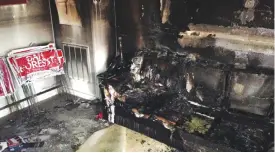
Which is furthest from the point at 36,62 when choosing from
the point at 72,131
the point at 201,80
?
the point at 201,80

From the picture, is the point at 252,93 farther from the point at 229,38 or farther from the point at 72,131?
the point at 72,131

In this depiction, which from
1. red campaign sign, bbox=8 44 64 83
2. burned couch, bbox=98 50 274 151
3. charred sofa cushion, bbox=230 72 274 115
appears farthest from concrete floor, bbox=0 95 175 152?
charred sofa cushion, bbox=230 72 274 115

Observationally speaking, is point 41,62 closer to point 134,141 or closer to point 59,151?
point 59,151

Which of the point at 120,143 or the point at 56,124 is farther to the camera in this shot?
the point at 56,124

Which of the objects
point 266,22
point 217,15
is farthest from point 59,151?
point 266,22

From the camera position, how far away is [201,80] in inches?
205

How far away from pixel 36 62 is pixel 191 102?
3.80m

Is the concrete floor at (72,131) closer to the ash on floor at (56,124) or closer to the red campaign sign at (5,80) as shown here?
the ash on floor at (56,124)

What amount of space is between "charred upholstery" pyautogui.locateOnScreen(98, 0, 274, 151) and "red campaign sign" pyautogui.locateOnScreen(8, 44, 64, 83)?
1477 mm

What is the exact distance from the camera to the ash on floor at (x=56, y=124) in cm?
522

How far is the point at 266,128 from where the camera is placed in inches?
172

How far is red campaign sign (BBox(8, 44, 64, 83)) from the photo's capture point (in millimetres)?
5828

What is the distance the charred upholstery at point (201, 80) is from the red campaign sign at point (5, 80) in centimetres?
210

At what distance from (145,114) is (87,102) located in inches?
93.4
